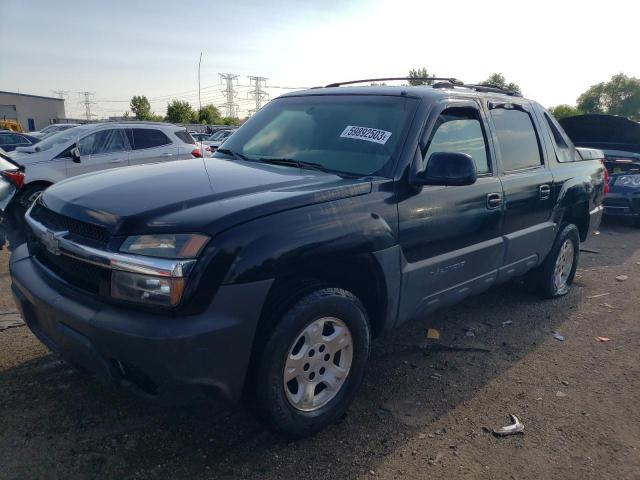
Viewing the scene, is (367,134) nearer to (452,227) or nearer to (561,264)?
(452,227)

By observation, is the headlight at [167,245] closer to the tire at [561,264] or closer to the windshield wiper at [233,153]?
the windshield wiper at [233,153]

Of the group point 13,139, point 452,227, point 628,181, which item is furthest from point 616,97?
point 452,227

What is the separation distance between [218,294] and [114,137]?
7.50 m

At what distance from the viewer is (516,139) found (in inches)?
166

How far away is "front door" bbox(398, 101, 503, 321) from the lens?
3.11 metres

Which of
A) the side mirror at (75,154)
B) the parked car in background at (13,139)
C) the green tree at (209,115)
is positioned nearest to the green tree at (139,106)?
the green tree at (209,115)

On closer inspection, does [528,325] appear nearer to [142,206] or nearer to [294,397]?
[294,397]

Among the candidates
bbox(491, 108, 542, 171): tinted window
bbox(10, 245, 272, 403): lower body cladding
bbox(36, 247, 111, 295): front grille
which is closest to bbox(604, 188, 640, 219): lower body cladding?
bbox(491, 108, 542, 171): tinted window

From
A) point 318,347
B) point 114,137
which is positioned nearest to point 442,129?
point 318,347

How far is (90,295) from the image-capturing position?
2389 millimetres

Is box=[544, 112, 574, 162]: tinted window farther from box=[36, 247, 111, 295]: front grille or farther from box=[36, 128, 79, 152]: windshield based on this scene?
box=[36, 128, 79, 152]: windshield

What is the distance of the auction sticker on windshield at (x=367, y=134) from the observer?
10.6 feet

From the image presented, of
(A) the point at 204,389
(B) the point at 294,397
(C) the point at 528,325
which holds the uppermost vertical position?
(A) the point at 204,389

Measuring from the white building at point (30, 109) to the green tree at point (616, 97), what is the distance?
72.6 metres
